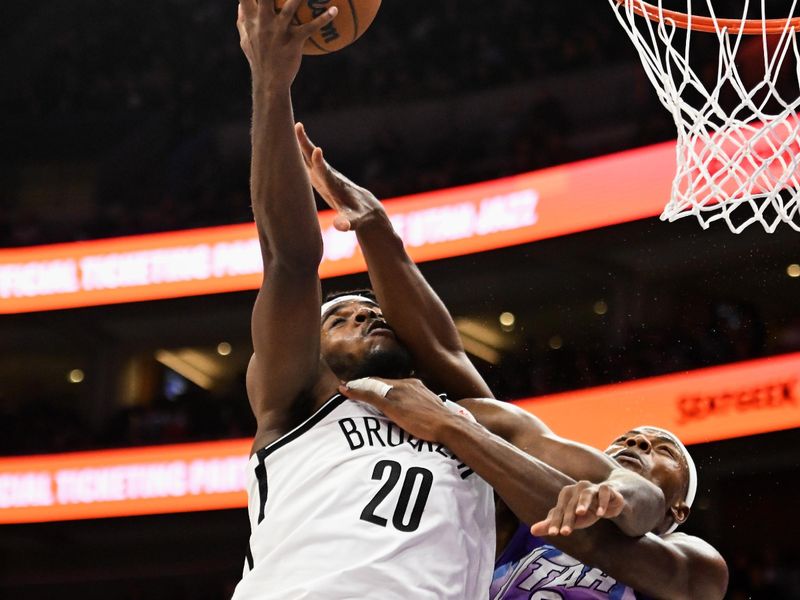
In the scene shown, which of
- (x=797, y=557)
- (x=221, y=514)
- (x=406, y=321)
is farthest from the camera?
(x=221, y=514)

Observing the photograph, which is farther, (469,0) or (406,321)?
(469,0)

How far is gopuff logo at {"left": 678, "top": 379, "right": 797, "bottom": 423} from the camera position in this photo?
7.24 metres

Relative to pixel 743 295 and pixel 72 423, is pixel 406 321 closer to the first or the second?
pixel 743 295

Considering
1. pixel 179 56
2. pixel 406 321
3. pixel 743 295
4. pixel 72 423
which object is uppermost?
pixel 179 56

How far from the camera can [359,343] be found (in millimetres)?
2674

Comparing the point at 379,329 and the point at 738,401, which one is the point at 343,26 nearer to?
the point at 379,329

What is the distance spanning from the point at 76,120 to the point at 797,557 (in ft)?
29.9

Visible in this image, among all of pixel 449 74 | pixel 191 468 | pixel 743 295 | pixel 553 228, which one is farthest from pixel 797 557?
pixel 449 74

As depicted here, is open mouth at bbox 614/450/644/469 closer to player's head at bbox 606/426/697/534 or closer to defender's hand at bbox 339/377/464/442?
Result: player's head at bbox 606/426/697/534

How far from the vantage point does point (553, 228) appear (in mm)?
8477

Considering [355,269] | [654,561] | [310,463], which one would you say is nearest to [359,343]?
[310,463]

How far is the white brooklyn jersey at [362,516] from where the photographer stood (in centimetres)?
225

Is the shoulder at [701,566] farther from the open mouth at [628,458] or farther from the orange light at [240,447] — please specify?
the orange light at [240,447]

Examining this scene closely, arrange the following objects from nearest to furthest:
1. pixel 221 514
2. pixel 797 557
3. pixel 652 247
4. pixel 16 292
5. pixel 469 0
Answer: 1. pixel 797 557
2. pixel 652 247
3. pixel 16 292
4. pixel 221 514
5. pixel 469 0
